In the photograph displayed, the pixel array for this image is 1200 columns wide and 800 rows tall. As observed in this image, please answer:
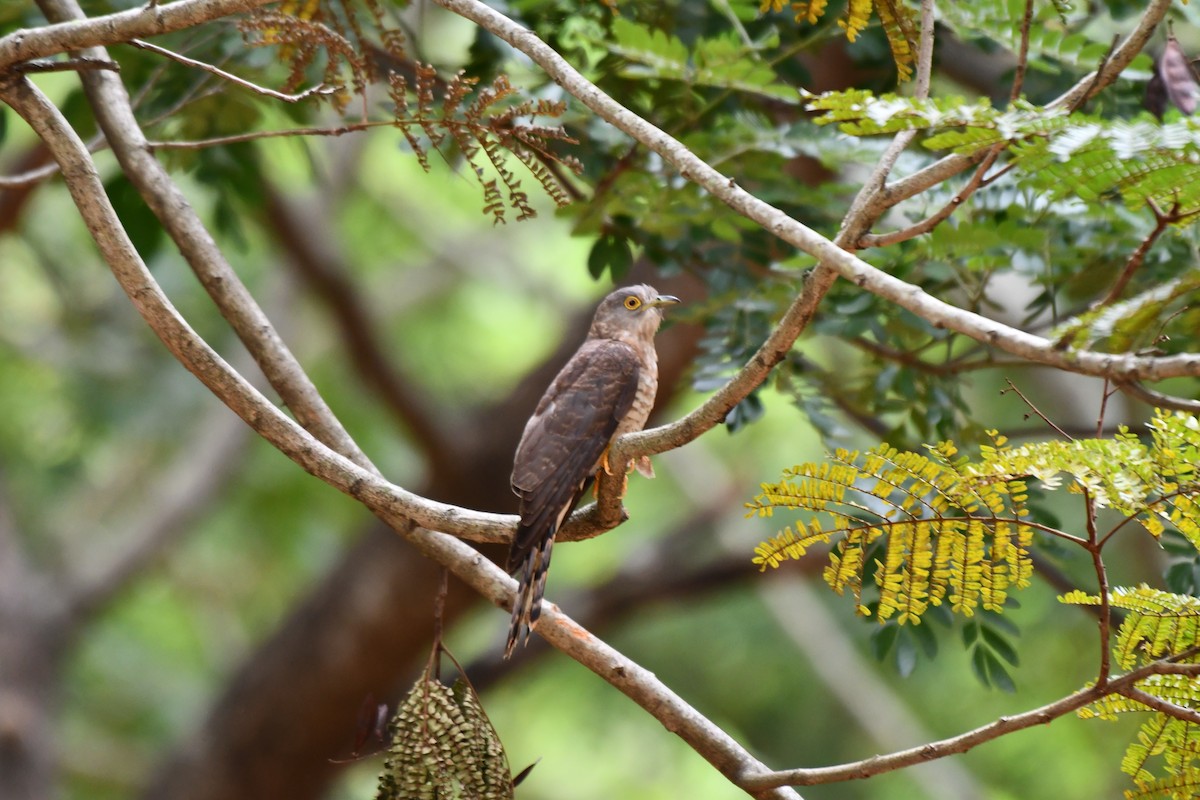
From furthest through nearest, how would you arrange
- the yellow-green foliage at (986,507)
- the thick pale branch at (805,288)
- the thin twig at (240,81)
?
the thin twig at (240,81) < the yellow-green foliage at (986,507) < the thick pale branch at (805,288)

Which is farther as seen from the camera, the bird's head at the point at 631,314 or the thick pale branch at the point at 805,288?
the bird's head at the point at 631,314

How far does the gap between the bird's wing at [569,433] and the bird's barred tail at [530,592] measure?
6 cm

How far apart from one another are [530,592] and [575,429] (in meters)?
0.48

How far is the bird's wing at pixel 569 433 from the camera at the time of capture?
2979 mm

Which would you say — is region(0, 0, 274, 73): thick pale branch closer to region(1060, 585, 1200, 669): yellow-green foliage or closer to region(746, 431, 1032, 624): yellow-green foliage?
region(746, 431, 1032, 624): yellow-green foliage

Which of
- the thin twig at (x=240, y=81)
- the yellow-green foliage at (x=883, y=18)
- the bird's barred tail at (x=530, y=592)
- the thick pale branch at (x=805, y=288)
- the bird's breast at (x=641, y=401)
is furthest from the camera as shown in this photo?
the bird's breast at (x=641, y=401)

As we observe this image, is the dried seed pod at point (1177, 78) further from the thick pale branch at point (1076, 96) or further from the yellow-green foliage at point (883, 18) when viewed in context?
the yellow-green foliage at point (883, 18)

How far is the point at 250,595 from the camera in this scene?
10906mm

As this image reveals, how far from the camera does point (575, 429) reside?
3.27 m

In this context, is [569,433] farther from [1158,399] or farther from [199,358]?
[1158,399]

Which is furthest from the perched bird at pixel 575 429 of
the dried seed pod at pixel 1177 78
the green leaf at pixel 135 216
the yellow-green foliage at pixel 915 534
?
the green leaf at pixel 135 216

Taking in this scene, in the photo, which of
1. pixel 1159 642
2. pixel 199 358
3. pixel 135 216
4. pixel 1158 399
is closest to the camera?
pixel 1158 399

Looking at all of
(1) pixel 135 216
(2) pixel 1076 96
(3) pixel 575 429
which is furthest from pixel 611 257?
(2) pixel 1076 96

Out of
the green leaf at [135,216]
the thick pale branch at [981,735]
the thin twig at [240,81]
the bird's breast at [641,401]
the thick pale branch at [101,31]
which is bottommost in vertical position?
the thick pale branch at [981,735]
